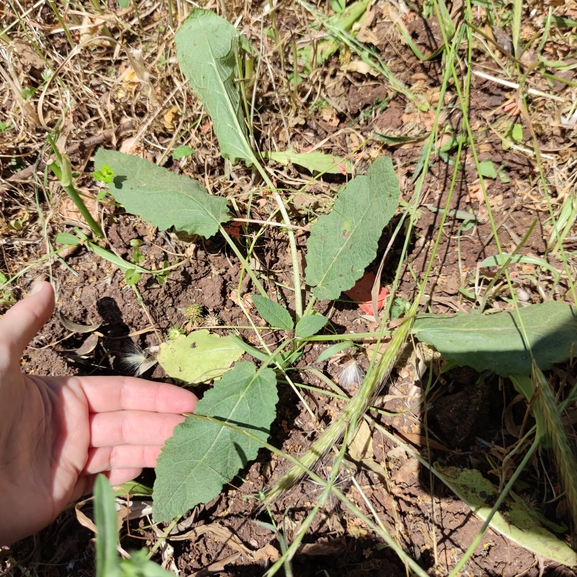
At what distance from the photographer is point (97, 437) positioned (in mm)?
1996

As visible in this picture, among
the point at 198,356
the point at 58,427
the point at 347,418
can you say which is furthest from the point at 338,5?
the point at 58,427

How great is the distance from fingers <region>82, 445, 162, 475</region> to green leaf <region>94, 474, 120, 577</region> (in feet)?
4.19

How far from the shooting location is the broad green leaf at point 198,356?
6.77 feet

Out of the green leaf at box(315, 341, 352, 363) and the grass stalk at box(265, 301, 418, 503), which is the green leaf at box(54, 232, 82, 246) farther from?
the grass stalk at box(265, 301, 418, 503)

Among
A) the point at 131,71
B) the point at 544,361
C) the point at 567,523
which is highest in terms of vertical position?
the point at 131,71

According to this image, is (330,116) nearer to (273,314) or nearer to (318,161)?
(318,161)

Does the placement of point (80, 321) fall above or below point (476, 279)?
above

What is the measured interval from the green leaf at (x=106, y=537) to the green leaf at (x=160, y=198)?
4.71 feet

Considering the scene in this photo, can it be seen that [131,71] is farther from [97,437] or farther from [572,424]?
[572,424]

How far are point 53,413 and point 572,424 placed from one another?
2.09 metres

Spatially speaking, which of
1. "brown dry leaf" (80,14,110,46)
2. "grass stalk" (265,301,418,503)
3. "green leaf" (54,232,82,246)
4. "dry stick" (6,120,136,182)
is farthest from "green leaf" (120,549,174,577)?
"brown dry leaf" (80,14,110,46)

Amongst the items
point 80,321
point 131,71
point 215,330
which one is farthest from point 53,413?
point 131,71

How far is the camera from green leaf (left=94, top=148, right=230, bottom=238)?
6.84 ft

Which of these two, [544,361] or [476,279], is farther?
[476,279]
